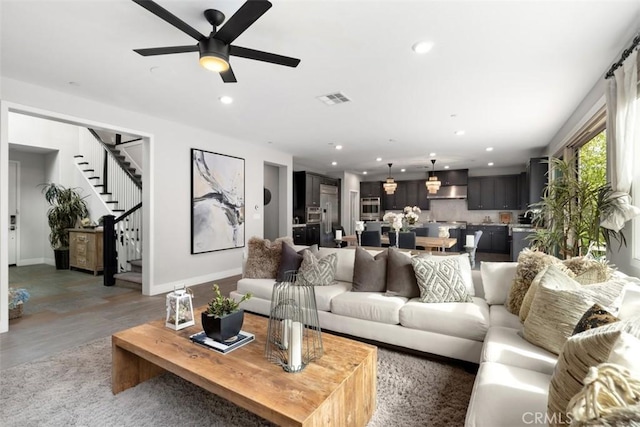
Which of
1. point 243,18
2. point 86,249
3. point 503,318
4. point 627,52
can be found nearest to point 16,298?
point 86,249

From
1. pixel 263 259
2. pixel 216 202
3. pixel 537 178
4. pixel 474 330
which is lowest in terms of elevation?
pixel 474 330

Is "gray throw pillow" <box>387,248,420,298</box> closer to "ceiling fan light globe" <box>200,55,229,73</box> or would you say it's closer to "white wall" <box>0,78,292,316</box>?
"ceiling fan light globe" <box>200,55,229,73</box>

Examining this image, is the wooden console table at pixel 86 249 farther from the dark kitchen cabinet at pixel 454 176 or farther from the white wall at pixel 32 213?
the dark kitchen cabinet at pixel 454 176

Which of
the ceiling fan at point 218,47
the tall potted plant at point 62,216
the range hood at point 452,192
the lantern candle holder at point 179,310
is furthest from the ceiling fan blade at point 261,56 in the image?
the range hood at point 452,192

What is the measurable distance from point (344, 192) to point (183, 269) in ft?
20.6

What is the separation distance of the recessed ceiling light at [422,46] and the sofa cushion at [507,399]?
233 centimetres

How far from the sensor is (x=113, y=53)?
260 cm

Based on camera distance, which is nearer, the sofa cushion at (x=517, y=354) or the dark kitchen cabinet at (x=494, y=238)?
the sofa cushion at (x=517, y=354)

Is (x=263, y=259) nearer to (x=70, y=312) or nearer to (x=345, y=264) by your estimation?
(x=345, y=264)

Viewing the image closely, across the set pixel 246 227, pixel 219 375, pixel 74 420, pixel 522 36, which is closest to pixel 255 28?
pixel 522 36

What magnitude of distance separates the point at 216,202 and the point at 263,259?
2089 millimetres

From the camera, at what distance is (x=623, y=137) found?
2.23m

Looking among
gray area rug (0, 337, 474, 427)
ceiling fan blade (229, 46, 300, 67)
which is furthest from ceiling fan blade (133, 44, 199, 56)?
gray area rug (0, 337, 474, 427)

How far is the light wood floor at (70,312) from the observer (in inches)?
109
